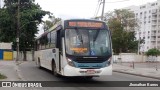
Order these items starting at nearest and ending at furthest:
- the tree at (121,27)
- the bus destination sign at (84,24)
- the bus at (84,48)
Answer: the bus at (84,48)
the bus destination sign at (84,24)
the tree at (121,27)

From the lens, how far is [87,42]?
17484mm

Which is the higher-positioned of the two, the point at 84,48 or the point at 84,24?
the point at 84,24

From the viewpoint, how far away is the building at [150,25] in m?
147

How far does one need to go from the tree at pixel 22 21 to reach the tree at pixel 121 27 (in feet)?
92.3

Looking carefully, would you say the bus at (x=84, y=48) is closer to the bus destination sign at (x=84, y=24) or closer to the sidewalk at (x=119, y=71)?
the bus destination sign at (x=84, y=24)

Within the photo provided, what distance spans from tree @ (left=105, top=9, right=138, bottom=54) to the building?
56.9 meters

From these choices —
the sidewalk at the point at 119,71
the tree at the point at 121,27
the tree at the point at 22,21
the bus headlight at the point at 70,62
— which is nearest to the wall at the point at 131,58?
the tree at the point at 121,27

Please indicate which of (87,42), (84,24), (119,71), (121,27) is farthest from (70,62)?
(121,27)

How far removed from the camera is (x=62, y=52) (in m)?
17.8

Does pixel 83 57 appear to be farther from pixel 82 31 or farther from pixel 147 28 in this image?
pixel 147 28

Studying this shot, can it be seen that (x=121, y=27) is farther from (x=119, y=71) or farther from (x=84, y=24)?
(x=84, y=24)

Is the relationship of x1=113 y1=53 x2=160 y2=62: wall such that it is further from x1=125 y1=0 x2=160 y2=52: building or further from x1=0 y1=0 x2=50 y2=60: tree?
x1=125 y1=0 x2=160 y2=52: building

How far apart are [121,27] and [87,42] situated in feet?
226

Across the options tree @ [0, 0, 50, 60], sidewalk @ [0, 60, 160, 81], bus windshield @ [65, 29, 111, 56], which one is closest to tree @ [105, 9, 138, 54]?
tree @ [0, 0, 50, 60]
